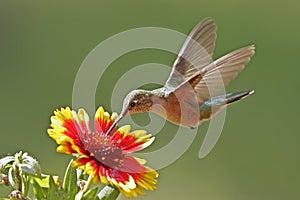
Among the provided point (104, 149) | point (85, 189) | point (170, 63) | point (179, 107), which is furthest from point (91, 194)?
point (170, 63)

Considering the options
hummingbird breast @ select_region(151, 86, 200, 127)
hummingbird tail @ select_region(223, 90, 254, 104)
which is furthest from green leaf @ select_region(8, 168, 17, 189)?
hummingbird tail @ select_region(223, 90, 254, 104)

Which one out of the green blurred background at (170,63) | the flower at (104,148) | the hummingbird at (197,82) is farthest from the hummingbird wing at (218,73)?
the green blurred background at (170,63)

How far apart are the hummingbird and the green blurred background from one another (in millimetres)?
1701

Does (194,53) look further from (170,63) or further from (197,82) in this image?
(170,63)

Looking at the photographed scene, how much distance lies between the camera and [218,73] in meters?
1.23

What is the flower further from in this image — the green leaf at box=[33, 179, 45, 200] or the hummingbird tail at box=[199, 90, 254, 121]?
the hummingbird tail at box=[199, 90, 254, 121]

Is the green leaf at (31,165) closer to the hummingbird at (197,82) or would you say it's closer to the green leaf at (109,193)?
the green leaf at (109,193)

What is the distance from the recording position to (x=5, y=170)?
3.10 feet

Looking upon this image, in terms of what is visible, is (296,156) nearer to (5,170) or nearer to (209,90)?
(209,90)

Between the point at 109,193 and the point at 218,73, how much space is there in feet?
1.28

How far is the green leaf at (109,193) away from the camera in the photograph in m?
0.90

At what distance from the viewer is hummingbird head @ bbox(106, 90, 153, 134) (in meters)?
1.10

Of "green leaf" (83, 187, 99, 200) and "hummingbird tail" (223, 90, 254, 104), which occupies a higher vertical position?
"hummingbird tail" (223, 90, 254, 104)

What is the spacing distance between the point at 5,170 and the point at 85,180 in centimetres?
10
